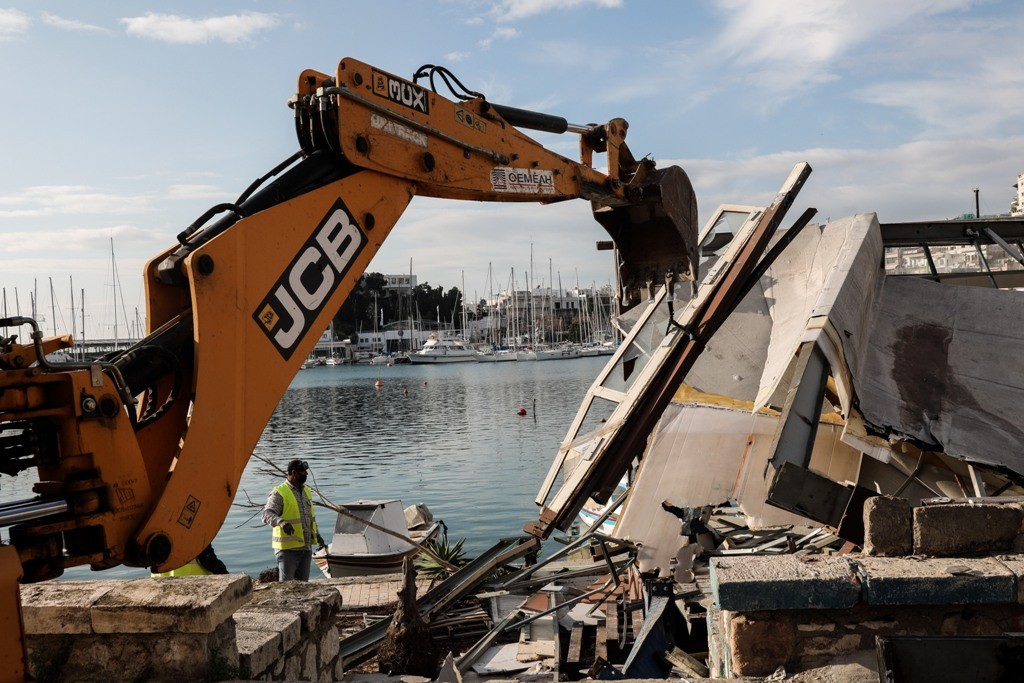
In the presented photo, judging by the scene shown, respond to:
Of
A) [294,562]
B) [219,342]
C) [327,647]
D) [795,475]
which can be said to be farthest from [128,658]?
[294,562]

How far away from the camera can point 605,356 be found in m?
109

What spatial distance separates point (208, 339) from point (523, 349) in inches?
4319

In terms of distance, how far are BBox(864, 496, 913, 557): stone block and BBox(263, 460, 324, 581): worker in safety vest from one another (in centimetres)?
645

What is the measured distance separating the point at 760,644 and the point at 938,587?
92 centimetres

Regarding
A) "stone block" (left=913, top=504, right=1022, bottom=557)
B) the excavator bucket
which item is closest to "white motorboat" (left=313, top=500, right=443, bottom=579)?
the excavator bucket

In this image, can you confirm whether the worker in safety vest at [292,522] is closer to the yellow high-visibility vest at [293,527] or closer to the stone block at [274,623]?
the yellow high-visibility vest at [293,527]

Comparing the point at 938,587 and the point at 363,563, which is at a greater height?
the point at 938,587

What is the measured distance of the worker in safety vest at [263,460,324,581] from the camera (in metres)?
9.66

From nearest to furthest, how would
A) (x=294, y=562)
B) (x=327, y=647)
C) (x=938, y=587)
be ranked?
(x=938, y=587) < (x=327, y=647) < (x=294, y=562)

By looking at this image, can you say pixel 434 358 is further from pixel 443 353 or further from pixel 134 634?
pixel 134 634

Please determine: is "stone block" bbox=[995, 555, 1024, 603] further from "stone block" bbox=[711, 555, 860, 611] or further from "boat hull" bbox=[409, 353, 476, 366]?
"boat hull" bbox=[409, 353, 476, 366]

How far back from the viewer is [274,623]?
5.23 meters

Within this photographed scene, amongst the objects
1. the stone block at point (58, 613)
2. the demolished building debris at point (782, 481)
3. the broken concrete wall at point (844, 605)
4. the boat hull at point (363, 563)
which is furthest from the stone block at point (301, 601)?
the boat hull at point (363, 563)

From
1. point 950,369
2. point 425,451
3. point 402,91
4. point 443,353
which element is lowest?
point 425,451
